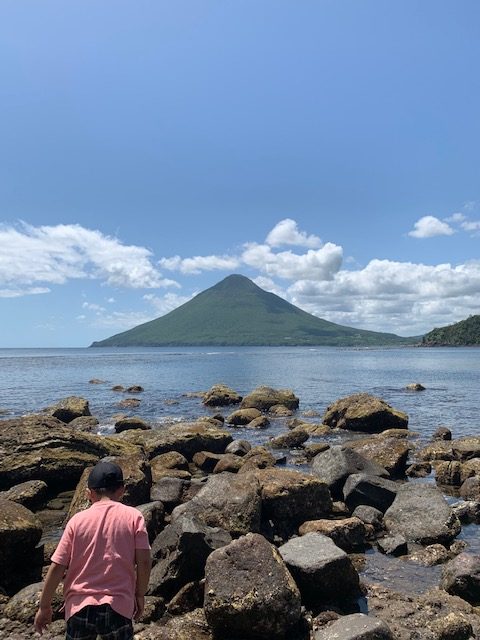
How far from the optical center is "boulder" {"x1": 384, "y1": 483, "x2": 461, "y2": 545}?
A: 1245 centimetres

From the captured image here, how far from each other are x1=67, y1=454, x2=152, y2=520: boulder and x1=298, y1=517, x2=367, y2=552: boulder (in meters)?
4.64

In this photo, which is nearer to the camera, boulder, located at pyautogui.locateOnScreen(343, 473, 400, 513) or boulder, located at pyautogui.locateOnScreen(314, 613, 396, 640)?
boulder, located at pyautogui.locateOnScreen(314, 613, 396, 640)

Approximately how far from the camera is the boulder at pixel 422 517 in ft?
40.8

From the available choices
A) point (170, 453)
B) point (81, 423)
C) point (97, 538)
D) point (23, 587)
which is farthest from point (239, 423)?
point (97, 538)

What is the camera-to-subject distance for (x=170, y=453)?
19.5 m

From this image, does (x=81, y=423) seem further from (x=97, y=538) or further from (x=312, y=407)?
(x=97, y=538)

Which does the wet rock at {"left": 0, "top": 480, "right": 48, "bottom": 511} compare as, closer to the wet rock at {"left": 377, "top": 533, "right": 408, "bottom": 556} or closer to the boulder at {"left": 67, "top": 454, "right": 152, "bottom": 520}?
the boulder at {"left": 67, "top": 454, "right": 152, "bottom": 520}

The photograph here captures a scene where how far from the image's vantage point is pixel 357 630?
7262 mm

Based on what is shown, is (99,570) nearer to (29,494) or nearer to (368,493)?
(29,494)

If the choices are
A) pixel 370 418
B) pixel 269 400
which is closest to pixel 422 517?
pixel 370 418

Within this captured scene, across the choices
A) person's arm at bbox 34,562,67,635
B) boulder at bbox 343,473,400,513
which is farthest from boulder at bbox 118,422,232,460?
person's arm at bbox 34,562,67,635

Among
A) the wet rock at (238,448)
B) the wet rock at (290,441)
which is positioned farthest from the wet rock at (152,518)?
the wet rock at (290,441)

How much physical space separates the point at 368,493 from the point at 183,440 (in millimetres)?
9616

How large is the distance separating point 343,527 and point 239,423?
22.6 meters
